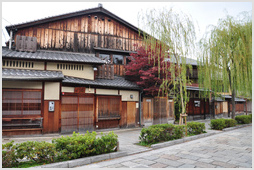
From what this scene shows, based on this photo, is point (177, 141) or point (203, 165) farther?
point (177, 141)

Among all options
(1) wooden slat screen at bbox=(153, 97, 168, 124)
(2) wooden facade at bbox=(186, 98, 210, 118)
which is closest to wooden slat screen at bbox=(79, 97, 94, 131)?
(1) wooden slat screen at bbox=(153, 97, 168, 124)

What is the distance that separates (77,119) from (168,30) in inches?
301

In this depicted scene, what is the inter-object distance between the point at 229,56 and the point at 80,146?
1237cm

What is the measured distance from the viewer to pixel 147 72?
13.9 meters

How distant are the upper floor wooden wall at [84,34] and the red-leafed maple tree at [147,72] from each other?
2436 mm

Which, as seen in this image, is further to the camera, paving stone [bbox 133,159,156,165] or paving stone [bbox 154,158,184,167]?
paving stone [bbox 133,159,156,165]

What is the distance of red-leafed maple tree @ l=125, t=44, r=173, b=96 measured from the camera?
547 inches

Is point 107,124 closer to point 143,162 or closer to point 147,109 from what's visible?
point 147,109

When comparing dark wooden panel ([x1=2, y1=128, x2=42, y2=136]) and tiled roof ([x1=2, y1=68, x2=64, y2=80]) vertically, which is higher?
tiled roof ([x1=2, y1=68, x2=64, y2=80])

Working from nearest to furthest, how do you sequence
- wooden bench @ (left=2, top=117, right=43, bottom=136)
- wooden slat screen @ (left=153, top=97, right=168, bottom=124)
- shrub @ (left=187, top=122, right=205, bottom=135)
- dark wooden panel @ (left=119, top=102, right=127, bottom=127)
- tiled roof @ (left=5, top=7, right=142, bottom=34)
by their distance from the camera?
wooden bench @ (left=2, top=117, right=43, bottom=136) → shrub @ (left=187, top=122, right=205, bottom=135) → tiled roof @ (left=5, top=7, right=142, bottom=34) → dark wooden panel @ (left=119, top=102, right=127, bottom=127) → wooden slat screen @ (left=153, top=97, right=168, bottom=124)

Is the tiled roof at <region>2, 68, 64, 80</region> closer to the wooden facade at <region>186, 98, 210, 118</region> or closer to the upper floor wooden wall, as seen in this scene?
the upper floor wooden wall

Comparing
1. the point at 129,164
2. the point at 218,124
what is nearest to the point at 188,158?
the point at 129,164

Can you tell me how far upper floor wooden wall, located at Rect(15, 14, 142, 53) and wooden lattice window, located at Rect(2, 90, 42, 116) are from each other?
206 inches

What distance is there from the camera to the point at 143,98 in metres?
16.0
